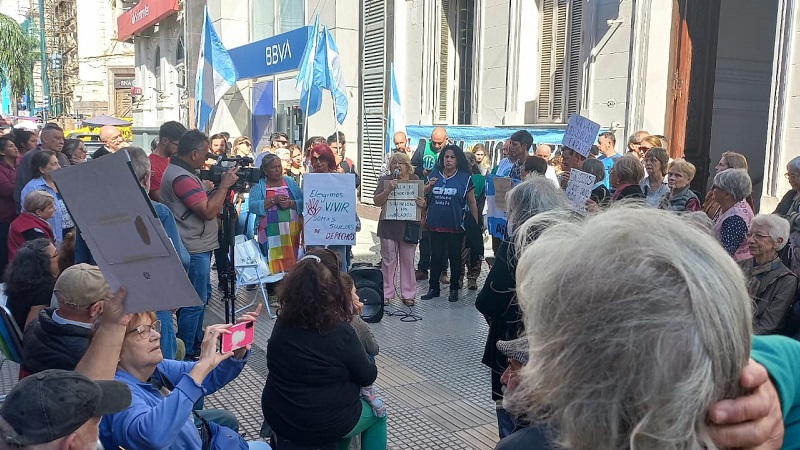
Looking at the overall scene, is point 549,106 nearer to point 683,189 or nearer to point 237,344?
point 683,189

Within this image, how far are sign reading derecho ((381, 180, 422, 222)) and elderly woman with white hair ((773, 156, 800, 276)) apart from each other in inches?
136

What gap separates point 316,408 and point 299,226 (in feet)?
13.7

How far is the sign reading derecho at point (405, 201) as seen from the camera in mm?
6953

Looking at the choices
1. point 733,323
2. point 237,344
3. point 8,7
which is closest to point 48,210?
point 237,344

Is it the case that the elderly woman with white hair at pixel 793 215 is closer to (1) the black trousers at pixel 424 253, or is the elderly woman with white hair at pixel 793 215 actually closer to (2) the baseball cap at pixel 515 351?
(2) the baseball cap at pixel 515 351

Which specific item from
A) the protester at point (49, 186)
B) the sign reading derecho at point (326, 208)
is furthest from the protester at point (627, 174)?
the protester at point (49, 186)

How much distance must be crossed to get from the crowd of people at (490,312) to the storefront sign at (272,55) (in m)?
5.01

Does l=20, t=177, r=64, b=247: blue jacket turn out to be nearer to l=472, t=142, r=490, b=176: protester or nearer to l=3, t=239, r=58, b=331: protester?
l=3, t=239, r=58, b=331: protester

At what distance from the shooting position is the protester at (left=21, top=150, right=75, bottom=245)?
5.78m

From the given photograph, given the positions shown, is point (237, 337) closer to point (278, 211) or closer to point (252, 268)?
point (252, 268)

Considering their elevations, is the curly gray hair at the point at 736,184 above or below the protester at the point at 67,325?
above

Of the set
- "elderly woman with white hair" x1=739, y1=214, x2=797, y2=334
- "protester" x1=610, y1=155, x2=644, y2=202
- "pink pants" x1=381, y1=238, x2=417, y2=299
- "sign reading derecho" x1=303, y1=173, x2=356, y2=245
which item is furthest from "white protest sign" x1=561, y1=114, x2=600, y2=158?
"elderly woman with white hair" x1=739, y1=214, x2=797, y2=334

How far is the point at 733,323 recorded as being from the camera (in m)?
0.97

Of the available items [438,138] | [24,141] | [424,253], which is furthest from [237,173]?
[24,141]
